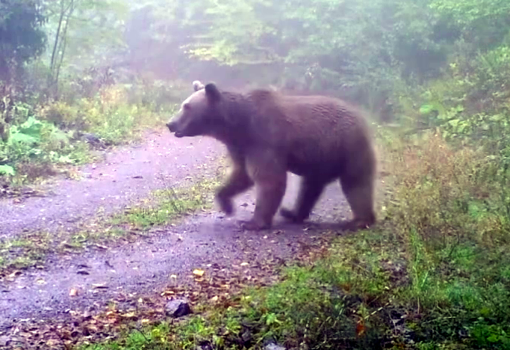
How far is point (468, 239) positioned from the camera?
539 centimetres

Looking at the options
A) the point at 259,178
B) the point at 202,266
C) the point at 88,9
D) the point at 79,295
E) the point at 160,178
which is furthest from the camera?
the point at 88,9

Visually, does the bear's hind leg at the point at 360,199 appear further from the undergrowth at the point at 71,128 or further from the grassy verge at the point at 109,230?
the undergrowth at the point at 71,128

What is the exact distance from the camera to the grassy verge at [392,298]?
3.74 meters

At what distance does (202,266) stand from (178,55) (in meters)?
8.36

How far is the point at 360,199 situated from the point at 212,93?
5.77 ft

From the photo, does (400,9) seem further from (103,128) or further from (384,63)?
(103,128)

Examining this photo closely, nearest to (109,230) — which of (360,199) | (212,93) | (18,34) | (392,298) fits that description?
(212,93)

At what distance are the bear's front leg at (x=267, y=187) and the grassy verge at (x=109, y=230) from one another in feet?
2.75

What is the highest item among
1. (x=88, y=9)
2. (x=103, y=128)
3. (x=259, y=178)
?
(x=88, y=9)

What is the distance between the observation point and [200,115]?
22.8 feet

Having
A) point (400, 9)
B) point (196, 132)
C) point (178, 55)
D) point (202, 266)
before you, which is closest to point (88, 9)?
Result: point (178, 55)

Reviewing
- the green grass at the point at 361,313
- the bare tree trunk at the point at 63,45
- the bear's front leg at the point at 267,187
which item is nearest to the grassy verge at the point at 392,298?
the green grass at the point at 361,313

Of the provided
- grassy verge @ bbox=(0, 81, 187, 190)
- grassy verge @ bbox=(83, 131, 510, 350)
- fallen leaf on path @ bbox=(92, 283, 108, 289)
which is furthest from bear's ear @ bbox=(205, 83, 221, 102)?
fallen leaf on path @ bbox=(92, 283, 108, 289)

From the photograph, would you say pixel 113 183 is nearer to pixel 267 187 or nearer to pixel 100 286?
pixel 267 187
